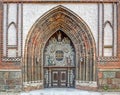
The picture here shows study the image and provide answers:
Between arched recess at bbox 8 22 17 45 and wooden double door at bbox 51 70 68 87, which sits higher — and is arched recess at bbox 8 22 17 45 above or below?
above

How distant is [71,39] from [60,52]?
2.38ft

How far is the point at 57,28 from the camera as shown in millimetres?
10680

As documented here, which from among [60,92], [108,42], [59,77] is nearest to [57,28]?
[59,77]

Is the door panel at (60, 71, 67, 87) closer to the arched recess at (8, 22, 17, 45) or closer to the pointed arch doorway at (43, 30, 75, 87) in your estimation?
the pointed arch doorway at (43, 30, 75, 87)

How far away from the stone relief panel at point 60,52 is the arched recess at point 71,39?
0.32m

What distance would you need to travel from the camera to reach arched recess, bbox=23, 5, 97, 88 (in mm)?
10109

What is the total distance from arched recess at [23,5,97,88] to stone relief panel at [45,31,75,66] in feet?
1.05

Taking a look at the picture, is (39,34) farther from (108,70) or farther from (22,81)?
(108,70)

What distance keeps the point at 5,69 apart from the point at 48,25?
2298 mm

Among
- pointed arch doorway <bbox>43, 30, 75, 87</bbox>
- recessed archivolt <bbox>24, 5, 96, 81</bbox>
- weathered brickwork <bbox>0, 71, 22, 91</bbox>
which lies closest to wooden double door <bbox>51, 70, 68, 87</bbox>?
pointed arch doorway <bbox>43, 30, 75, 87</bbox>

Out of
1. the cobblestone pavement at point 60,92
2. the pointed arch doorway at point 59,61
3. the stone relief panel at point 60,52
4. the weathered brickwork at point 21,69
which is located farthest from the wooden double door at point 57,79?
the weathered brickwork at point 21,69

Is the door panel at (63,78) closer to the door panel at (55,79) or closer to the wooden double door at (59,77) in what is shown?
the wooden double door at (59,77)

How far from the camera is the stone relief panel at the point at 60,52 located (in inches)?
431

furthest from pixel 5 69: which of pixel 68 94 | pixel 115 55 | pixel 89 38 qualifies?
pixel 115 55
